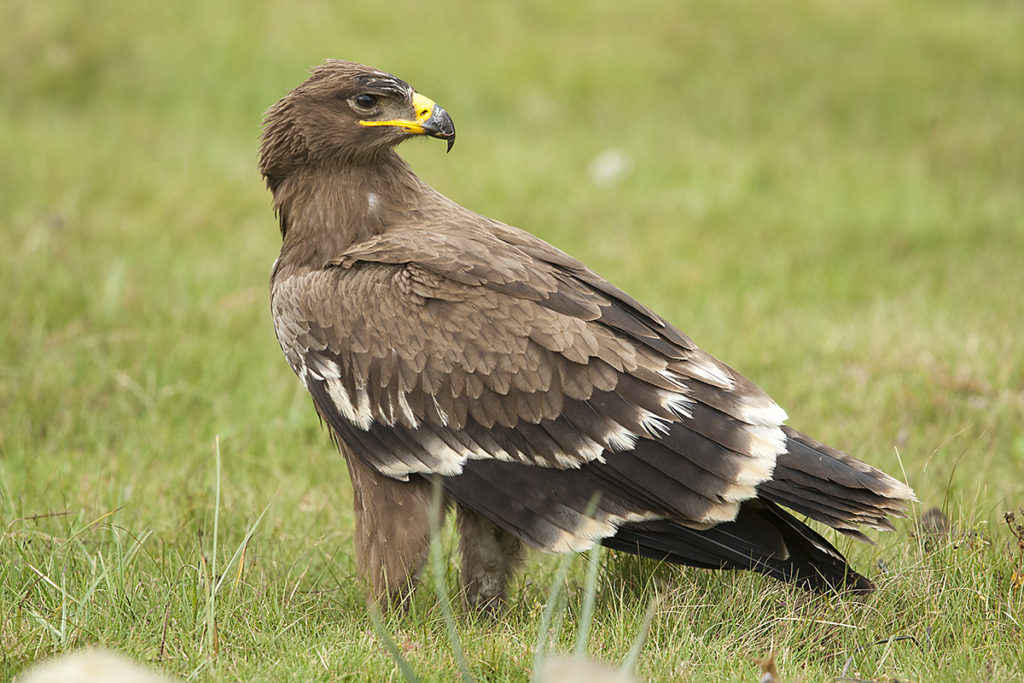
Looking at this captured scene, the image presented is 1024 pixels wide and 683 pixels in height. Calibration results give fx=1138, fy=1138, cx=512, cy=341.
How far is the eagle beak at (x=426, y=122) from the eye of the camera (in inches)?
163

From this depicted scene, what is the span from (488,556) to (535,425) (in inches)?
24.5

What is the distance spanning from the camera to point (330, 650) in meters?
3.27

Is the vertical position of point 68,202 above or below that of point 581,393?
below

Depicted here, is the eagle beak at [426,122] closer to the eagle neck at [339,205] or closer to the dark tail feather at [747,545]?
the eagle neck at [339,205]

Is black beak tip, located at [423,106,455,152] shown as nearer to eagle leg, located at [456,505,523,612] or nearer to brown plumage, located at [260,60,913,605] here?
brown plumage, located at [260,60,913,605]

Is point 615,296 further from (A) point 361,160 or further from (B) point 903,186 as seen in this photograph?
(B) point 903,186

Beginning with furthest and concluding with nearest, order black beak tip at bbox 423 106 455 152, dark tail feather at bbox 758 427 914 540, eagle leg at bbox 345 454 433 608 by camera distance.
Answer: black beak tip at bbox 423 106 455 152
eagle leg at bbox 345 454 433 608
dark tail feather at bbox 758 427 914 540

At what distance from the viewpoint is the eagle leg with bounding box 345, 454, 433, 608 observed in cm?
385

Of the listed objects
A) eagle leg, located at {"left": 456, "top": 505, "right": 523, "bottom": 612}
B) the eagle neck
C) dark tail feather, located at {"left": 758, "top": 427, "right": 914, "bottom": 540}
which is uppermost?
the eagle neck

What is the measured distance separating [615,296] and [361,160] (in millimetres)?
1094

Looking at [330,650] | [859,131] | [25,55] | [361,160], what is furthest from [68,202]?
[859,131]

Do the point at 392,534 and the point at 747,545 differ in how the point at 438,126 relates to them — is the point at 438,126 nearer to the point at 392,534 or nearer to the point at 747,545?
the point at 392,534

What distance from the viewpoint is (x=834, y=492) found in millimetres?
3541

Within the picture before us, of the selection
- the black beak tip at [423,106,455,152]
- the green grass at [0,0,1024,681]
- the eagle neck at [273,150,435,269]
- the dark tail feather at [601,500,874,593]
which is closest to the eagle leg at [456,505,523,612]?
the green grass at [0,0,1024,681]
